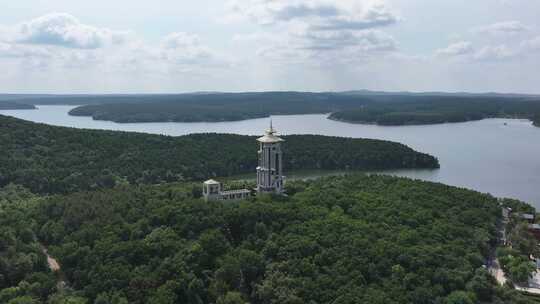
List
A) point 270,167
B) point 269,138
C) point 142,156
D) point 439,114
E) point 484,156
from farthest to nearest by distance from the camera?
point 439,114 < point 484,156 < point 142,156 < point 269,138 < point 270,167

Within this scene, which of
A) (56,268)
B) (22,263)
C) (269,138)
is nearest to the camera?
Answer: (22,263)

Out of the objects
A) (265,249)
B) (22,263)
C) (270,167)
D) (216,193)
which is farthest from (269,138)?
(22,263)

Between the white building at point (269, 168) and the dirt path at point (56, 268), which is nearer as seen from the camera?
the dirt path at point (56, 268)

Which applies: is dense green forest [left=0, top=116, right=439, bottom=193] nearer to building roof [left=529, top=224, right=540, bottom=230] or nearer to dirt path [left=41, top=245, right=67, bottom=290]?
dirt path [left=41, top=245, right=67, bottom=290]

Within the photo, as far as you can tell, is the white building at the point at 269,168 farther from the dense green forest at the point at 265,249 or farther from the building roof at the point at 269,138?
the dense green forest at the point at 265,249

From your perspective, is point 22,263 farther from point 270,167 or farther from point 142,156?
point 142,156

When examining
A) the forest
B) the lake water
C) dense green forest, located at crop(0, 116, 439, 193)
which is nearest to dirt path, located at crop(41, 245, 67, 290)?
the forest

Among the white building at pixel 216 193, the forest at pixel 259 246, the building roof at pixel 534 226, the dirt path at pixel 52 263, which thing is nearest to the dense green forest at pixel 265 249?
the forest at pixel 259 246

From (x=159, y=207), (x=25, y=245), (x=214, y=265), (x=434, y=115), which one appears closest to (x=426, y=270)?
(x=214, y=265)
